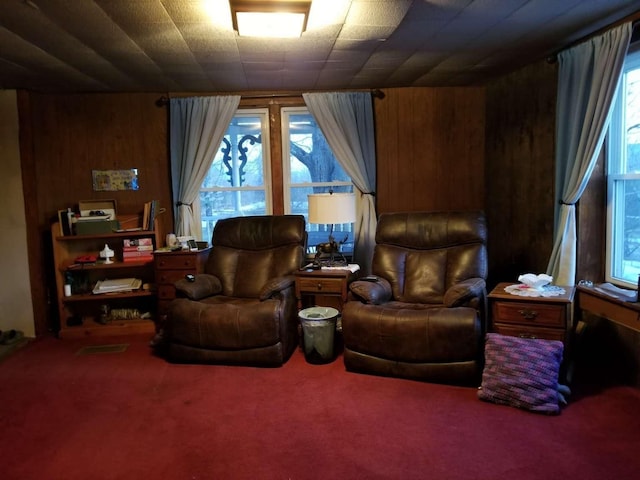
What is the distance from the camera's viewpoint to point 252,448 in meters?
2.24

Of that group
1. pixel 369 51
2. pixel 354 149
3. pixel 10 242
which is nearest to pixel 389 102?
pixel 354 149

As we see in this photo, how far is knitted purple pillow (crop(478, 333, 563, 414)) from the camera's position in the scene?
248 centimetres

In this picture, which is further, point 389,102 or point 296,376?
point 389,102

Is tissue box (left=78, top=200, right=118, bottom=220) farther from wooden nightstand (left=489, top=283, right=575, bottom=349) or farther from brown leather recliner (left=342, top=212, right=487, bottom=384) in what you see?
wooden nightstand (left=489, top=283, right=575, bottom=349)

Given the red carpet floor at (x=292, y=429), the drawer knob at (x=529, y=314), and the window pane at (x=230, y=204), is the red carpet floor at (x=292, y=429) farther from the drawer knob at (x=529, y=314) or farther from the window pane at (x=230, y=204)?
the window pane at (x=230, y=204)

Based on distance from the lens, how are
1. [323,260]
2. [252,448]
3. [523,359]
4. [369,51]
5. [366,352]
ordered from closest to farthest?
1. [252,448]
2. [523,359]
3. [366,352]
4. [369,51]
5. [323,260]

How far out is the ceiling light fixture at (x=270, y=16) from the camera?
229 cm

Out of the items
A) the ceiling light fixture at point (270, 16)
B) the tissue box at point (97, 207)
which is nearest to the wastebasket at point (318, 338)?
the ceiling light fixture at point (270, 16)

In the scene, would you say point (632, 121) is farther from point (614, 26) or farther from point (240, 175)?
point (240, 175)

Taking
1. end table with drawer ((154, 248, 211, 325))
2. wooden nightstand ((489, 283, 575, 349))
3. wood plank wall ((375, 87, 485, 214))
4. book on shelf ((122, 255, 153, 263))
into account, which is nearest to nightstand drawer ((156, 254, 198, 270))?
end table with drawer ((154, 248, 211, 325))

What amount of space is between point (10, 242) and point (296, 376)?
297 centimetres

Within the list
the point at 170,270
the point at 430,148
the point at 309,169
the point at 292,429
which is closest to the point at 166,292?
the point at 170,270

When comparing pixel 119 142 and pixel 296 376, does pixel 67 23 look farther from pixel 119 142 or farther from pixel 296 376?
pixel 296 376

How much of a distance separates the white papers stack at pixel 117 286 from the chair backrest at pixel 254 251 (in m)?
0.77
